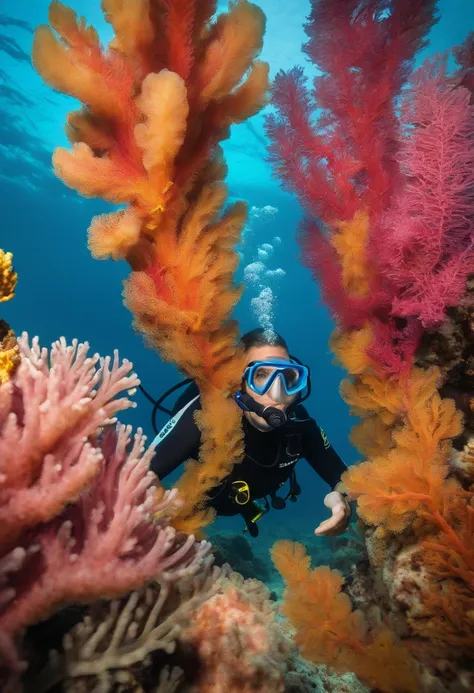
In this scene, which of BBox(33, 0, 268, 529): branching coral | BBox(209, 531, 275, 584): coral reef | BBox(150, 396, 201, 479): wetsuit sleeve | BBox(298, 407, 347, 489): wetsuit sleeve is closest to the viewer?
BBox(33, 0, 268, 529): branching coral

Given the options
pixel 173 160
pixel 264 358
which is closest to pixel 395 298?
pixel 264 358

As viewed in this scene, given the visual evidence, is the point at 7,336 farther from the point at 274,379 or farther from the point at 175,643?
the point at 274,379

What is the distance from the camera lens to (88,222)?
4856cm

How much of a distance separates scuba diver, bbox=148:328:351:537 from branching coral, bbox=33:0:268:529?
0.39m

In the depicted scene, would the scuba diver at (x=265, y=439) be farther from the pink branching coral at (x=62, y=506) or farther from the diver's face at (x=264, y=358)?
the pink branching coral at (x=62, y=506)

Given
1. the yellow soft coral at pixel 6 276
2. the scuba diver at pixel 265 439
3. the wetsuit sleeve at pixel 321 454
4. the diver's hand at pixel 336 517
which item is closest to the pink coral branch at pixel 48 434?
the yellow soft coral at pixel 6 276

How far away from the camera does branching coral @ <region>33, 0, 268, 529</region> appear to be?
7.99 feet

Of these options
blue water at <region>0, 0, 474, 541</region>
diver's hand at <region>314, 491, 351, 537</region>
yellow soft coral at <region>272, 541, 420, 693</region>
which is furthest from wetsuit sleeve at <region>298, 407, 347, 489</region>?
yellow soft coral at <region>272, 541, 420, 693</region>

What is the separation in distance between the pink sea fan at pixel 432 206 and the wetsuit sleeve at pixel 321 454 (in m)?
2.08

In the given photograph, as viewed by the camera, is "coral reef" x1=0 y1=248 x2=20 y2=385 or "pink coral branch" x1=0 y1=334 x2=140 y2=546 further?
"coral reef" x1=0 y1=248 x2=20 y2=385

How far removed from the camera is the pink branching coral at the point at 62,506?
1462mm

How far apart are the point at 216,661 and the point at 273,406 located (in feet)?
6.98

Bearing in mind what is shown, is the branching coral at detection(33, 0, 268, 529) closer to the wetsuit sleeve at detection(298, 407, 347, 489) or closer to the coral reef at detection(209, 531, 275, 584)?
the wetsuit sleeve at detection(298, 407, 347, 489)

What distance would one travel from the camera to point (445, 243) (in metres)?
2.71
